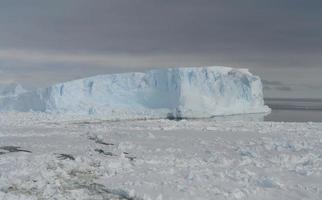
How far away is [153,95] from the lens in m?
50.3

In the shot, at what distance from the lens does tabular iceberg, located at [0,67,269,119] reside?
45438 mm

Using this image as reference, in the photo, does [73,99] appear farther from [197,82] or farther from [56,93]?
[197,82]

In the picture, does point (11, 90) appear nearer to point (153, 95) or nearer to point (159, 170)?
point (153, 95)

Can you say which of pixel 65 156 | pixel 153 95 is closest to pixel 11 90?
pixel 153 95

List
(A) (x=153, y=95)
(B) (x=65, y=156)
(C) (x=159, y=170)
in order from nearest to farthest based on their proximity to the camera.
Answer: (C) (x=159, y=170)
(B) (x=65, y=156)
(A) (x=153, y=95)

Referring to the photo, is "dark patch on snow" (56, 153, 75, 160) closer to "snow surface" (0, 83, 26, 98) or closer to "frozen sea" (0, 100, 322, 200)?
"frozen sea" (0, 100, 322, 200)

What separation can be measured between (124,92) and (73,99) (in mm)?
5708

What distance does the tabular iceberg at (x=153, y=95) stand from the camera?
4544cm

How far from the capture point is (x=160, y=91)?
50531 mm

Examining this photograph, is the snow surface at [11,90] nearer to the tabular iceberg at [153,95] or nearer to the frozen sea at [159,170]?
the tabular iceberg at [153,95]

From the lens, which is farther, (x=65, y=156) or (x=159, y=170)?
(x=65, y=156)

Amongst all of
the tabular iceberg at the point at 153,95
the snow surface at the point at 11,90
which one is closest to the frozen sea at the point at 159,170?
the tabular iceberg at the point at 153,95

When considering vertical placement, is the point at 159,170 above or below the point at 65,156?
above

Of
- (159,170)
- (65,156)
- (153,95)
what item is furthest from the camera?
(153,95)
